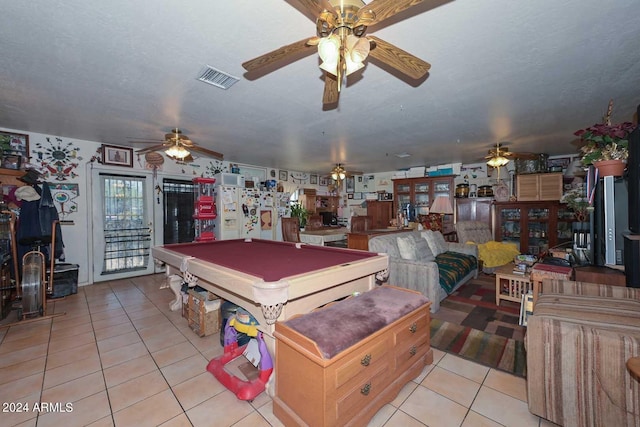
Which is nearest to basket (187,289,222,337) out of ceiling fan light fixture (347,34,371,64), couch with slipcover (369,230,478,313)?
couch with slipcover (369,230,478,313)

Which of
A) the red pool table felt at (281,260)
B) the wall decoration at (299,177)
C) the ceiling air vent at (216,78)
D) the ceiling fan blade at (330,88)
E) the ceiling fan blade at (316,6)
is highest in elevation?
the ceiling air vent at (216,78)

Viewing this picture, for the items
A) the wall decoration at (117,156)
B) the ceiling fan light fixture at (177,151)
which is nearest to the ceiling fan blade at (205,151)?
the ceiling fan light fixture at (177,151)

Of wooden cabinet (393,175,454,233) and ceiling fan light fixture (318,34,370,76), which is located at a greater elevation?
ceiling fan light fixture (318,34,370,76)

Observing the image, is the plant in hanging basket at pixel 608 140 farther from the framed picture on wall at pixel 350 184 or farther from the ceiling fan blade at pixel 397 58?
the framed picture on wall at pixel 350 184

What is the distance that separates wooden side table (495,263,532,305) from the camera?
9.68ft

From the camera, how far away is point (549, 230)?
5.00 m

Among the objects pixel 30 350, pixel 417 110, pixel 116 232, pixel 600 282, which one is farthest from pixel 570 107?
pixel 116 232

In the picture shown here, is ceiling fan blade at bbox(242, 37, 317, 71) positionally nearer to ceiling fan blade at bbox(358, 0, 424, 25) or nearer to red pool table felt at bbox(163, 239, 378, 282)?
ceiling fan blade at bbox(358, 0, 424, 25)

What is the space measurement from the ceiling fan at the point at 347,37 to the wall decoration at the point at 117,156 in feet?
14.4

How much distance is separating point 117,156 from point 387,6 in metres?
5.27

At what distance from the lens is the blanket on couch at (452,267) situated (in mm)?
3189

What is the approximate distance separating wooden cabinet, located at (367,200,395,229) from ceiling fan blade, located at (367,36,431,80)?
5.62 metres

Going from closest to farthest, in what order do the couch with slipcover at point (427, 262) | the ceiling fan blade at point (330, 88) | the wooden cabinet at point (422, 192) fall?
1. the ceiling fan blade at point (330, 88)
2. the couch with slipcover at point (427, 262)
3. the wooden cabinet at point (422, 192)

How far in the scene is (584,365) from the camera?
1.30 metres
